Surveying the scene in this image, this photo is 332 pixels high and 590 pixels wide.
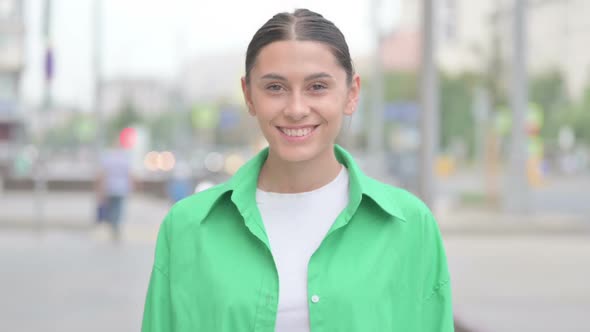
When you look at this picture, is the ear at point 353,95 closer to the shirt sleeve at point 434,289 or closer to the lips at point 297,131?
the lips at point 297,131

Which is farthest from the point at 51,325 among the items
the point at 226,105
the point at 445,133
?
the point at 226,105

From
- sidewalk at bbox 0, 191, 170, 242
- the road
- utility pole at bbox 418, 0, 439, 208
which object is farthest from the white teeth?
sidewalk at bbox 0, 191, 170, 242

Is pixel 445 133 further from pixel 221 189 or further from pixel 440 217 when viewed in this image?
pixel 221 189

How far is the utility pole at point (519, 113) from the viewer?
21.2 meters

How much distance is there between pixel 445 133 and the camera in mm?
79188

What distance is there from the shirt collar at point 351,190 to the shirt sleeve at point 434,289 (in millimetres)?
94

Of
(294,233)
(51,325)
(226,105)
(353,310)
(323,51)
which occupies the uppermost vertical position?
(226,105)

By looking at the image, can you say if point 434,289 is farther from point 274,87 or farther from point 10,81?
point 10,81

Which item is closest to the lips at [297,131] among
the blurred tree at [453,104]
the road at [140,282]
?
the road at [140,282]

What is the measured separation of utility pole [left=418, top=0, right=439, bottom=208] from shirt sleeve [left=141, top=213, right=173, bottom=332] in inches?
332

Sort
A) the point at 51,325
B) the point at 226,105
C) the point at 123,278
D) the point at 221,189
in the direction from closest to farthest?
the point at 221,189 < the point at 51,325 < the point at 123,278 < the point at 226,105

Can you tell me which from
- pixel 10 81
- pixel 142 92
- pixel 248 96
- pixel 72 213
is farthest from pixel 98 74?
pixel 142 92

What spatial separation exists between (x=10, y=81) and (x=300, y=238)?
66.9 m

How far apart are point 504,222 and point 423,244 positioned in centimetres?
1717
